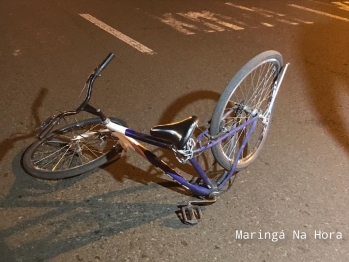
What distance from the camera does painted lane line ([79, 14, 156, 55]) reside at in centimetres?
626

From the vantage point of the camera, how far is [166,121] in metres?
4.31

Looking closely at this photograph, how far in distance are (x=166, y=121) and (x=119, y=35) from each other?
3.00 metres

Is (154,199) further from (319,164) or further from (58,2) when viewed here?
(58,2)

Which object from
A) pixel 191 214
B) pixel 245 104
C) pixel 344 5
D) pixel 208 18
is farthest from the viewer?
pixel 344 5

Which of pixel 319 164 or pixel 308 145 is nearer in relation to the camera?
pixel 319 164

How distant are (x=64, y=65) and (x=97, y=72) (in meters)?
3.19

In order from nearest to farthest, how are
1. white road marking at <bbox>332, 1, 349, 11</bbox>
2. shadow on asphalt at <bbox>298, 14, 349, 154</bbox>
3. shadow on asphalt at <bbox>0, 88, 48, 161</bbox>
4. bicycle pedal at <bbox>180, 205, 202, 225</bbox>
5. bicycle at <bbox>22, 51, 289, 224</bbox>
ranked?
bicycle at <bbox>22, 51, 289, 224</bbox>
bicycle pedal at <bbox>180, 205, 202, 225</bbox>
shadow on asphalt at <bbox>0, 88, 48, 161</bbox>
shadow on asphalt at <bbox>298, 14, 349, 154</bbox>
white road marking at <bbox>332, 1, 349, 11</bbox>

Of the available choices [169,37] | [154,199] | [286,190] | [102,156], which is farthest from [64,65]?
[286,190]

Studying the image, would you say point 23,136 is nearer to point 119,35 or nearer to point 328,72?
point 119,35

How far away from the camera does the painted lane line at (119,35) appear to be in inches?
246

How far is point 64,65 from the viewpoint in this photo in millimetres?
5594

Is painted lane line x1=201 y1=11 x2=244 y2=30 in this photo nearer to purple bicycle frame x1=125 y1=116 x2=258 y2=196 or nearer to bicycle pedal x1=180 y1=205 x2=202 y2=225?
purple bicycle frame x1=125 y1=116 x2=258 y2=196

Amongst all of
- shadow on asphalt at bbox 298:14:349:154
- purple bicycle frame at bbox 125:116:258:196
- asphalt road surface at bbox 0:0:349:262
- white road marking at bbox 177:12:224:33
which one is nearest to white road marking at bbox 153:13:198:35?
asphalt road surface at bbox 0:0:349:262

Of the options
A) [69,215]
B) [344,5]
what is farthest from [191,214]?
[344,5]
